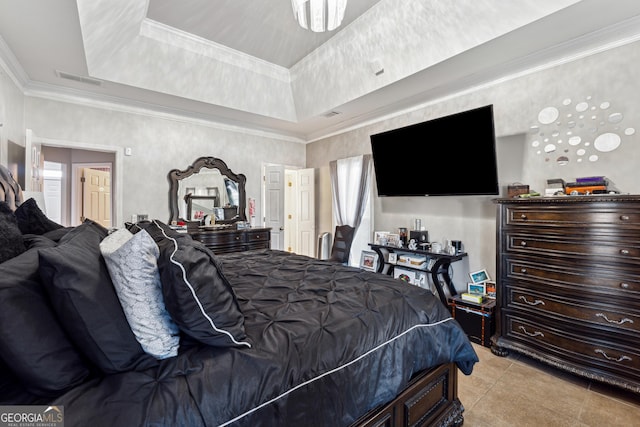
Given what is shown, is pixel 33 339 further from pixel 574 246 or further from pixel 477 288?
pixel 477 288

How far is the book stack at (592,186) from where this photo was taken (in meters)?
2.26

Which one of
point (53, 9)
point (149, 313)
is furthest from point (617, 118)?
point (53, 9)

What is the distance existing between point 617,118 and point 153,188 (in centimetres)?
516

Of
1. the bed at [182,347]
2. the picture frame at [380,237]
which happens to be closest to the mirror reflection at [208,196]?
the picture frame at [380,237]

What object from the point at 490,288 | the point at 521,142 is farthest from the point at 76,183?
the point at 521,142

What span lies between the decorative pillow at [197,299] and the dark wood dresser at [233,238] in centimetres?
314

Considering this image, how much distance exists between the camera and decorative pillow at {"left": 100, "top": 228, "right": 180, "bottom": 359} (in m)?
0.98

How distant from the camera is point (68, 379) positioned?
85cm

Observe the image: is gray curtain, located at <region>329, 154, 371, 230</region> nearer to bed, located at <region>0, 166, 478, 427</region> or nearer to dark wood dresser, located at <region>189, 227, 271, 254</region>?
dark wood dresser, located at <region>189, 227, 271, 254</region>

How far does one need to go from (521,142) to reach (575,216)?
3.37ft

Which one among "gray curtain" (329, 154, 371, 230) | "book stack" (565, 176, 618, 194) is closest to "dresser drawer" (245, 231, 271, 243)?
"gray curtain" (329, 154, 371, 230)

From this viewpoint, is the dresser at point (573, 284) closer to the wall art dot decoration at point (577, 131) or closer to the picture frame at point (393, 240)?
the wall art dot decoration at point (577, 131)

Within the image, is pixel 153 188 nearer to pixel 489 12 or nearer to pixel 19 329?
pixel 19 329

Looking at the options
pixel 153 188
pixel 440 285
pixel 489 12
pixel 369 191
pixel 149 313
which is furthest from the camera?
pixel 369 191
